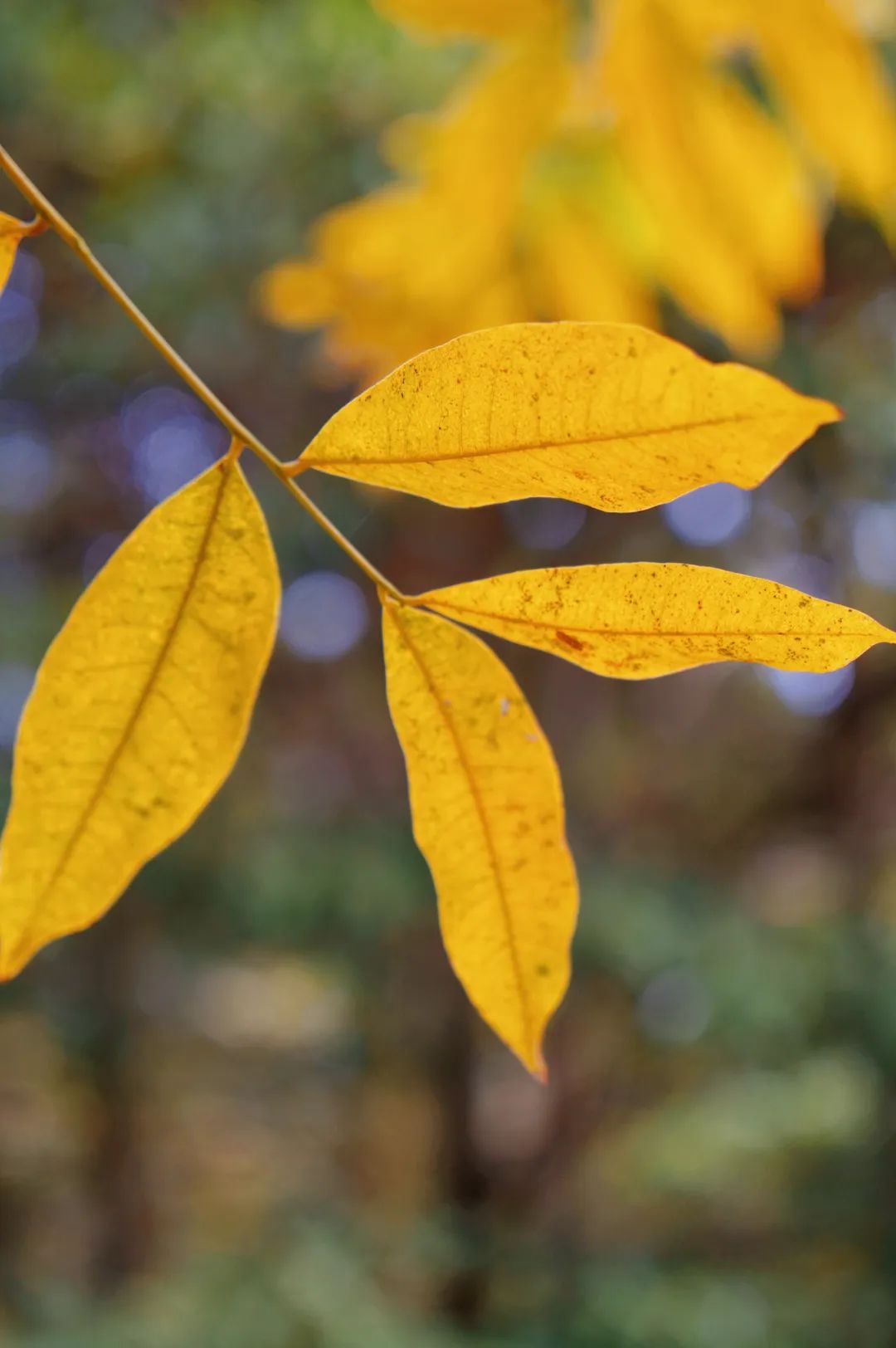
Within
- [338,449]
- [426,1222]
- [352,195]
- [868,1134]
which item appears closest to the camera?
[338,449]

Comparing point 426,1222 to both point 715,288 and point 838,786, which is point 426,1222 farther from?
point 715,288

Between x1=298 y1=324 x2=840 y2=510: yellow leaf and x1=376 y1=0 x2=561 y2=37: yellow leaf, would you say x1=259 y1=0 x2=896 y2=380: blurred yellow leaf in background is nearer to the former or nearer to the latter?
x1=376 y1=0 x2=561 y2=37: yellow leaf

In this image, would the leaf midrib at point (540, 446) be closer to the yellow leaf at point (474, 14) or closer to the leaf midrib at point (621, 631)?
the leaf midrib at point (621, 631)

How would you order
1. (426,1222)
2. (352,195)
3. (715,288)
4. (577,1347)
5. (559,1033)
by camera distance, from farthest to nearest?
(559,1033) → (426,1222) → (577,1347) → (352,195) → (715,288)

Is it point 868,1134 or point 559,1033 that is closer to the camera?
point 868,1134

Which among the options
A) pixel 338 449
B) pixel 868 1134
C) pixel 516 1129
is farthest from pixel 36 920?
pixel 516 1129

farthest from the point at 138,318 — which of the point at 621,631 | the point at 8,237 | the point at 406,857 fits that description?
the point at 406,857

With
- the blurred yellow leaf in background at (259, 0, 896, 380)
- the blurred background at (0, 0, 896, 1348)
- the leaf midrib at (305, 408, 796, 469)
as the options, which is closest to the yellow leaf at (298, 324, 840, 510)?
the leaf midrib at (305, 408, 796, 469)

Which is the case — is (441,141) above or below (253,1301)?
above
